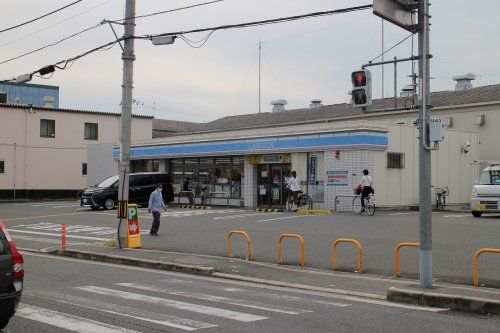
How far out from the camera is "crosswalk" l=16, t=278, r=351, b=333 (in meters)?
7.43

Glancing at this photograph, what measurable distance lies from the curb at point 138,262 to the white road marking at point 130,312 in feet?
12.9

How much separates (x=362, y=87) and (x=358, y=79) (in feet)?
0.57

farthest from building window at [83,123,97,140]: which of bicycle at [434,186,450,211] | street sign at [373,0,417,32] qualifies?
street sign at [373,0,417,32]

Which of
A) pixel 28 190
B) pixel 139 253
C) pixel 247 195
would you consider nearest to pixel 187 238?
pixel 139 253

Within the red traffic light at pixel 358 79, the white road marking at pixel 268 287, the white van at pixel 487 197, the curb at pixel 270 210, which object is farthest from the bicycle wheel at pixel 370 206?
the red traffic light at pixel 358 79

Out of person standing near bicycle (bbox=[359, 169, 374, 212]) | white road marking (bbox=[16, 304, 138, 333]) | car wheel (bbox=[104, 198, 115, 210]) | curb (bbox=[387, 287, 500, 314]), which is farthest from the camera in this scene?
car wheel (bbox=[104, 198, 115, 210])

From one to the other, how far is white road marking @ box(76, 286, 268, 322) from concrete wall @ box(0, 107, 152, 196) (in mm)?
40593

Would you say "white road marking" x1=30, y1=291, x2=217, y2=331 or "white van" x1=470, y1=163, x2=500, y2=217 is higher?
"white van" x1=470, y1=163, x2=500, y2=217

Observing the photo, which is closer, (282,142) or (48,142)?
(282,142)

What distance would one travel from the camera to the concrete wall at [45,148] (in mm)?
47250

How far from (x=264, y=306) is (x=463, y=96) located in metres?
32.6

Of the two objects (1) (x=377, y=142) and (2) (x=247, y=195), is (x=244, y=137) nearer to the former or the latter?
(2) (x=247, y=195)

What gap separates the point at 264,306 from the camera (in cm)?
888

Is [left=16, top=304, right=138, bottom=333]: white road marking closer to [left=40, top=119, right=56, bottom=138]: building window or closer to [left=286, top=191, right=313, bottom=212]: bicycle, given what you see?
[left=286, top=191, right=313, bottom=212]: bicycle
